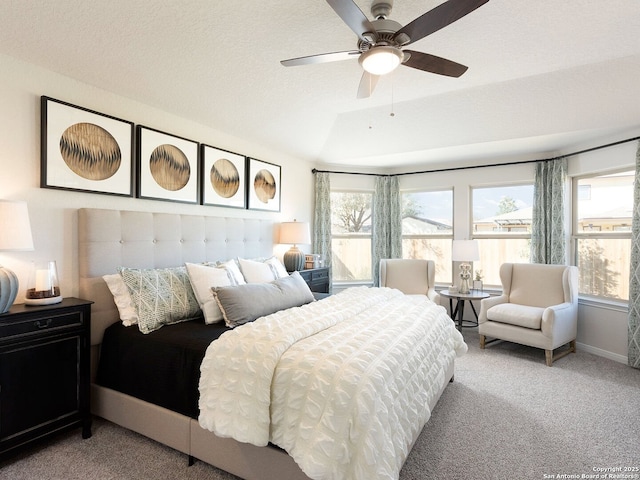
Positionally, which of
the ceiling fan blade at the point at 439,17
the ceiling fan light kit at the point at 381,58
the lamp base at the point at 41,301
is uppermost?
the ceiling fan blade at the point at 439,17

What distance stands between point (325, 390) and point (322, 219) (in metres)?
4.07

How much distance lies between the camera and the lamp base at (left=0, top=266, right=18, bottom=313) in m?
2.04

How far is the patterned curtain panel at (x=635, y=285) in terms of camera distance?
11.9 ft

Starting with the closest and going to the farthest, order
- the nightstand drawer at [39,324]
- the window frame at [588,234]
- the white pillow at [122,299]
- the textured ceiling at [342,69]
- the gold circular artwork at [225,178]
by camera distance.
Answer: the nightstand drawer at [39,324], the textured ceiling at [342,69], the white pillow at [122,299], the gold circular artwork at [225,178], the window frame at [588,234]

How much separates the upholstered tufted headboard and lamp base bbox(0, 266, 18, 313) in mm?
586

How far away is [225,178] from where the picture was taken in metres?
4.04

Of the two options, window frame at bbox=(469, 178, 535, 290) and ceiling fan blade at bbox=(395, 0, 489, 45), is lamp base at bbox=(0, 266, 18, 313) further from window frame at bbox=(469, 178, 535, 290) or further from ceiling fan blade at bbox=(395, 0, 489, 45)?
window frame at bbox=(469, 178, 535, 290)

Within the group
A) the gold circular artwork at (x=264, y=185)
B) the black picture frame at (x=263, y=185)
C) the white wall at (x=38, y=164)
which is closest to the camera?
the white wall at (x=38, y=164)

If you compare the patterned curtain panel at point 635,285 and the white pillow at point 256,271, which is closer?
the white pillow at point 256,271

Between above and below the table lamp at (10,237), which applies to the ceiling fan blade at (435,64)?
above

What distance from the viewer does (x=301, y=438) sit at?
1.58 meters

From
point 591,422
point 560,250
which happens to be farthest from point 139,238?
point 560,250

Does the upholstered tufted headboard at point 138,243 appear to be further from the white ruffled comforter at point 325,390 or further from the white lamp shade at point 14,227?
the white ruffled comforter at point 325,390

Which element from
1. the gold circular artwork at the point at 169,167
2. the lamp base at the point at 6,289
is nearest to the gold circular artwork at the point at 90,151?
the gold circular artwork at the point at 169,167
